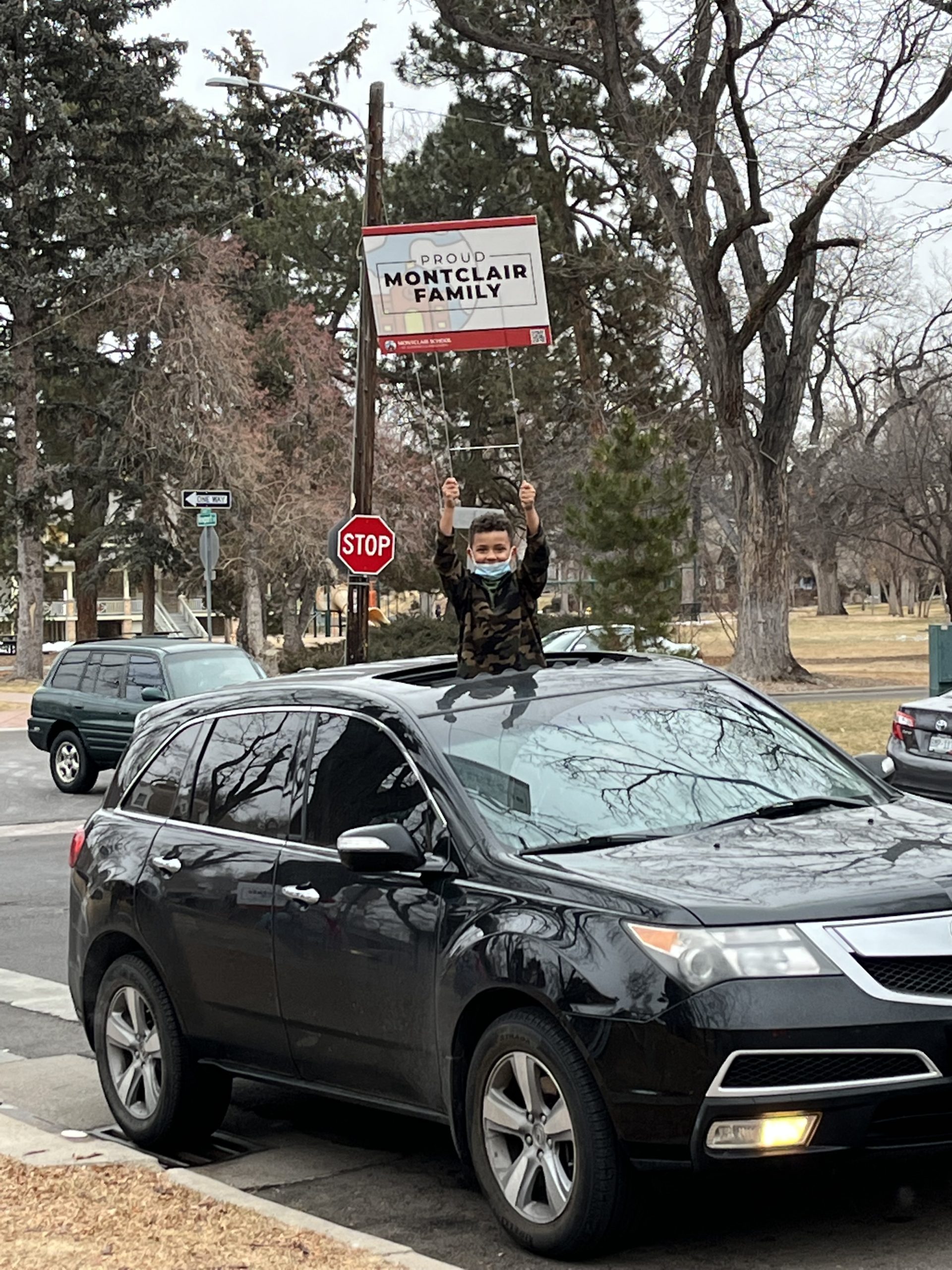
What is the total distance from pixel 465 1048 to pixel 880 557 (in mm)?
113476

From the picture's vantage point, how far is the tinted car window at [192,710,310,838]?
637 centimetres

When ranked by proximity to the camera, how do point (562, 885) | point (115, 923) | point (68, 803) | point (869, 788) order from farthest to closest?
point (68, 803) → point (115, 923) → point (869, 788) → point (562, 885)

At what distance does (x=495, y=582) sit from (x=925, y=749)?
717cm

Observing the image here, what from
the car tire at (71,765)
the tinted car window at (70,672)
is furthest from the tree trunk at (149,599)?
the car tire at (71,765)

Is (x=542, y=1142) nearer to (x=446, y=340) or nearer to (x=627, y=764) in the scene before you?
(x=627, y=764)

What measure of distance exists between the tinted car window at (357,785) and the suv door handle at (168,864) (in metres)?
0.70

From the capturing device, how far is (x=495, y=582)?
25.7ft

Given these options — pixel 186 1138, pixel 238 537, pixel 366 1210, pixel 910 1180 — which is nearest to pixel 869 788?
pixel 910 1180

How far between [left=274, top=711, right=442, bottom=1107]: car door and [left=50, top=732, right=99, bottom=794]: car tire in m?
15.6

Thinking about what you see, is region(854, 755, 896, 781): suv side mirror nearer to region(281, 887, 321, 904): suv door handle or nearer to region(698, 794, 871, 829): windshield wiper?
region(698, 794, 871, 829): windshield wiper

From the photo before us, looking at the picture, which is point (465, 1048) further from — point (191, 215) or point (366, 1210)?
point (191, 215)

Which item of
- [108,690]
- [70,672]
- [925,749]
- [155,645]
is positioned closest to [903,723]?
[925,749]

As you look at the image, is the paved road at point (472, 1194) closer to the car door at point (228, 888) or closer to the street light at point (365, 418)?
the car door at point (228, 888)

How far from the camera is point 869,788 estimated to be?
6309 mm
